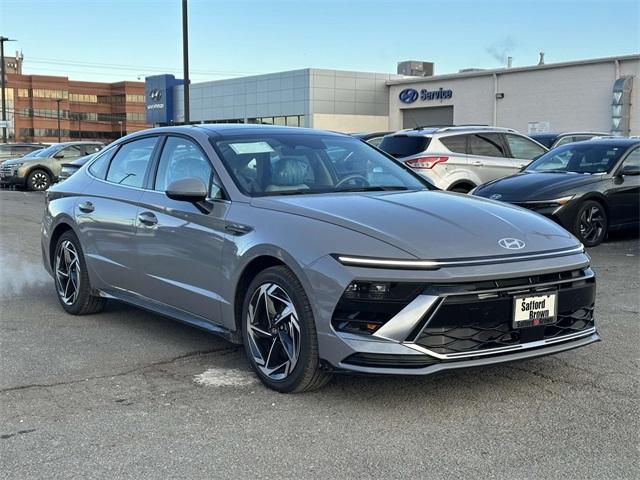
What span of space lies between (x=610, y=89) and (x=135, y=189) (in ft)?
98.8

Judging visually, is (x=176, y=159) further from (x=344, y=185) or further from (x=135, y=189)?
(x=344, y=185)

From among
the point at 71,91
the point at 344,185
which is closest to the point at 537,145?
the point at 344,185

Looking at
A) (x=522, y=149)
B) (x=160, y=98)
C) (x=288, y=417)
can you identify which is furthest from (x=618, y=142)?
(x=160, y=98)

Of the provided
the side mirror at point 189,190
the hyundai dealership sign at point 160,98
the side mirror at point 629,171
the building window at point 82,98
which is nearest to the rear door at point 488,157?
the side mirror at point 629,171

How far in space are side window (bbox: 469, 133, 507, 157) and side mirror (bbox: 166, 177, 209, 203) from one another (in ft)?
29.5

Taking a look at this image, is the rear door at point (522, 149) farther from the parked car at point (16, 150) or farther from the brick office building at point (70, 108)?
the brick office building at point (70, 108)

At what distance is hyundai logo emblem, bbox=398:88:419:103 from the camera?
42825 mm

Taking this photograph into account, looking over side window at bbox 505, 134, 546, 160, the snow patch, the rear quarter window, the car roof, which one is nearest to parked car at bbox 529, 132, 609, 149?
side window at bbox 505, 134, 546, 160

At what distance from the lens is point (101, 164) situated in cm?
650

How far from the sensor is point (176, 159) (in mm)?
5480

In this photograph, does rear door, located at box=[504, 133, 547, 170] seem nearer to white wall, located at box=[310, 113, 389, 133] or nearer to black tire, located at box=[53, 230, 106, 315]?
black tire, located at box=[53, 230, 106, 315]

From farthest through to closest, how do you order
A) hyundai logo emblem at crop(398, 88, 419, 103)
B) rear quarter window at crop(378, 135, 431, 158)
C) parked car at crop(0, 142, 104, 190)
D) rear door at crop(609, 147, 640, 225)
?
hyundai logo emblem at crop(398, 88, 419, 103) → parked car at crop(0, 142, 104, 190) → rear quarter window at crop(378, 135, 431, 158) → rear door at crop(609, 147, 640, 225)

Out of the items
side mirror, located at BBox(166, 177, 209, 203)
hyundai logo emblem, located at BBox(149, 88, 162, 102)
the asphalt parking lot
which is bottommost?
the asphalt parking lot

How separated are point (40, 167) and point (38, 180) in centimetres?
43
